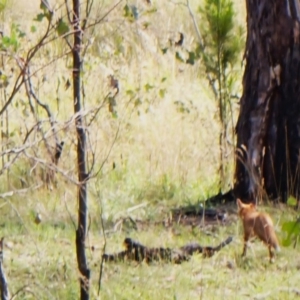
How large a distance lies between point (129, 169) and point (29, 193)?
53.6 inches

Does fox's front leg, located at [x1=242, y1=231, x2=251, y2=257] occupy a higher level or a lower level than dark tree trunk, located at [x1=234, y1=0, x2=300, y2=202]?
lower

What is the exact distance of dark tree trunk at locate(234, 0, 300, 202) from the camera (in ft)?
21.6

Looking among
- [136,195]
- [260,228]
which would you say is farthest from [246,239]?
[136,195]

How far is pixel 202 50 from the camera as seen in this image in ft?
25.0

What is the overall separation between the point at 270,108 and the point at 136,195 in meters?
1.33

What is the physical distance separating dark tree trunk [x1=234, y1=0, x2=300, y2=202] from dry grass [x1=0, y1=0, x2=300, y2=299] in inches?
19.8

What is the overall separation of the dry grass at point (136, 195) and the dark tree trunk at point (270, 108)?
503 mm

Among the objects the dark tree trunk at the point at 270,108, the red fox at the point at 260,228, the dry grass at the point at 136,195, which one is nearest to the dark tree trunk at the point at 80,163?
the dry grass at the point at 136,195

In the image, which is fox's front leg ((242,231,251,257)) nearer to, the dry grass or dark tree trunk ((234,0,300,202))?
the dry grass

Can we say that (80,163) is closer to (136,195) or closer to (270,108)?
(270,108)

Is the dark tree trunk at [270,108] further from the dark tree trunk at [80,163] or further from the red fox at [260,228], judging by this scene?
the dark tree trunk at [80,163]

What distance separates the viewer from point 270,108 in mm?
6727

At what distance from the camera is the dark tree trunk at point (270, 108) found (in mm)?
6586

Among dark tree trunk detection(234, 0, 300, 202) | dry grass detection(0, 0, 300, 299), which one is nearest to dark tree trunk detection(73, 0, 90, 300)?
dry grass detection(0, 0, 300, 299)
